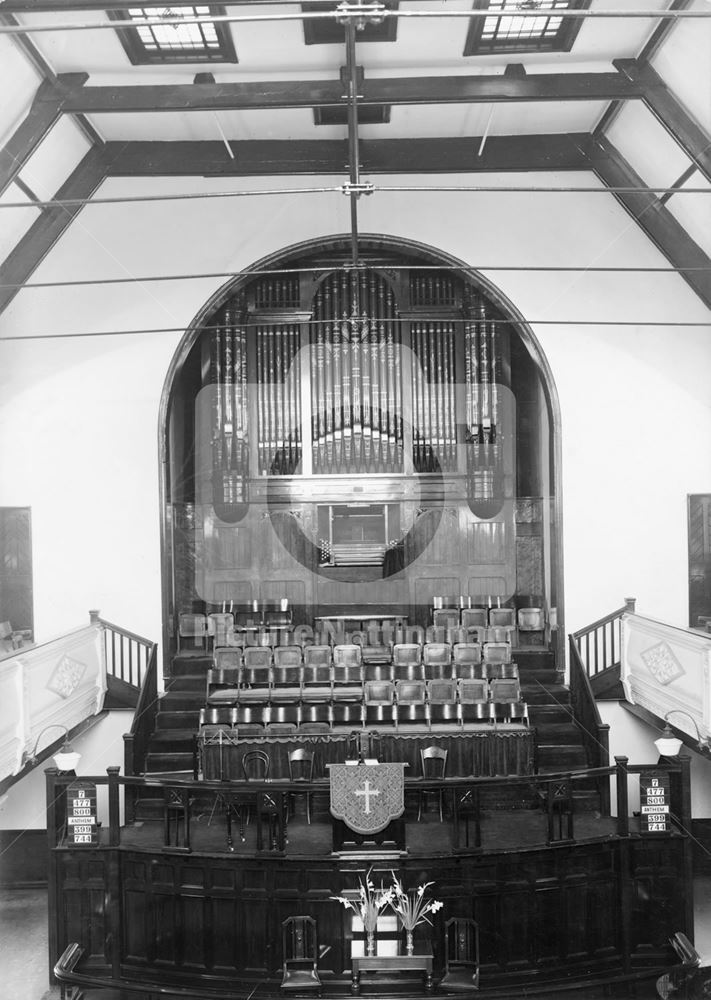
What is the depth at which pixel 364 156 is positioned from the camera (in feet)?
31.6

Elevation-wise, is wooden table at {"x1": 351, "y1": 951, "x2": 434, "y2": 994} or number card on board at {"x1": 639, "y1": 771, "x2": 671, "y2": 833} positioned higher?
number card on board at {"x1": 639, "y1": 771, "x2": 671, "y2": 833}

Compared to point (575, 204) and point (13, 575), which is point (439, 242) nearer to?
point (575, 204)

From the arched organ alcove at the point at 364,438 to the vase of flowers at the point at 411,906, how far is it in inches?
128

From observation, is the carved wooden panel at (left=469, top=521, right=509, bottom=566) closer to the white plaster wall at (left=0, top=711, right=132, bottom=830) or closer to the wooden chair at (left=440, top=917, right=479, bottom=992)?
the wooden chair at (left=440, top=917, right=479, bottom=992)

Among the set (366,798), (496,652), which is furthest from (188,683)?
(496,652)

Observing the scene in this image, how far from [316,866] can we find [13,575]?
3.70 metres

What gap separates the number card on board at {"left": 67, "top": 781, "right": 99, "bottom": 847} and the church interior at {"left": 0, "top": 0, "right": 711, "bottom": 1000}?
0.07 feet

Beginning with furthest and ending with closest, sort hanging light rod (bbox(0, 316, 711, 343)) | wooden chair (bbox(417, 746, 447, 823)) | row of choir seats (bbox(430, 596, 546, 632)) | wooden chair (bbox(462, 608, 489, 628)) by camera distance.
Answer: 1. wooden chair (bbox(462, 608, 489, 628))
2. row of choir seats (bbox(430, 596, 546, 632))
3. hanging light rod (bbox(0, 316, 711, 343))
4. wooden chair (bbox(417, 746, 447, 823))

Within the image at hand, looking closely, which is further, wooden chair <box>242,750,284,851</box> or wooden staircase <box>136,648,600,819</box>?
wooden staircase <box>136,648,600,819</box>

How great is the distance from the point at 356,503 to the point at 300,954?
16.9ft

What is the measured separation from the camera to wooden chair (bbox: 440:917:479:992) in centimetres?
712

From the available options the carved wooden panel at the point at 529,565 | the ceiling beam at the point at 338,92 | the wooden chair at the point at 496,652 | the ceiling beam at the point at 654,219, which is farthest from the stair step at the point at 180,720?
the ceiling beam at the point at 654,219

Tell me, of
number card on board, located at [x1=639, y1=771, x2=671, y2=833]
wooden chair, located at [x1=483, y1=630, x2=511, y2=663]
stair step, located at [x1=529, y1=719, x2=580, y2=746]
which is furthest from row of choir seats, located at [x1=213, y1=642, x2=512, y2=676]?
number card on board, located at [x1=639, y1=771, x2=671, y2=833]

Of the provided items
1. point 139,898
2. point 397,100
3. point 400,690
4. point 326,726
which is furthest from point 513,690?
point 397,100
